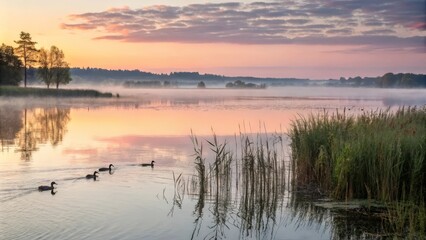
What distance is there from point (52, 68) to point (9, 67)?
49.2 feet

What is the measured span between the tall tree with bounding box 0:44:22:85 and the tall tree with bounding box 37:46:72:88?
919cm

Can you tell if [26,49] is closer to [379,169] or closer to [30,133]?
[30,133]

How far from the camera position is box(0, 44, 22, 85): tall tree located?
83625mm

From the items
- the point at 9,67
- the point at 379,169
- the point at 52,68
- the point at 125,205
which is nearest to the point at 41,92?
the point at 9,67

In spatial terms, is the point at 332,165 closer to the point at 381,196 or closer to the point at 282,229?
the point at 381,196

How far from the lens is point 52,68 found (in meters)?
100

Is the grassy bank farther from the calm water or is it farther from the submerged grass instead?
the submerged grass

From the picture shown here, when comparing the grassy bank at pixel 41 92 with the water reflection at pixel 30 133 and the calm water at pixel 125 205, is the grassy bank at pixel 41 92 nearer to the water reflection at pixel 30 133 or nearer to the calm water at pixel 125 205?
the water reflection at pixel 30 133

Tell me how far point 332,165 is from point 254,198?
2720mm

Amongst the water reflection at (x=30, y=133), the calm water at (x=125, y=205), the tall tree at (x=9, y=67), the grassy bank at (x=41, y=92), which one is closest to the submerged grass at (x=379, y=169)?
the calm water at (x=125, y=205)

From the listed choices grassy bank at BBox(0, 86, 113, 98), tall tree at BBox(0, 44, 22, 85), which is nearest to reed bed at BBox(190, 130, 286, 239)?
grassy bank at BBox(0, 86, 113, 98)

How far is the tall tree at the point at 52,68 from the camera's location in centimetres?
9906

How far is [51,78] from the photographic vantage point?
101m

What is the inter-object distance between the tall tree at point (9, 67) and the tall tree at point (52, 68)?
9195 mm
